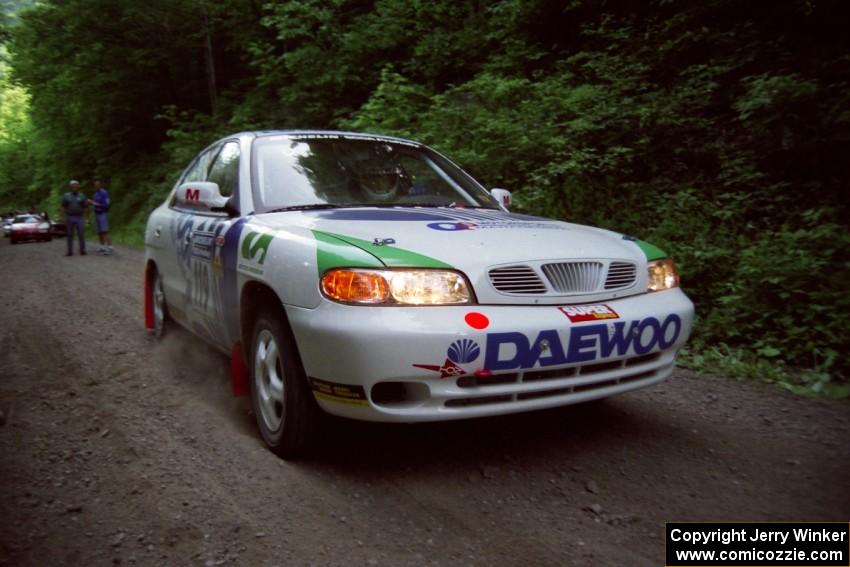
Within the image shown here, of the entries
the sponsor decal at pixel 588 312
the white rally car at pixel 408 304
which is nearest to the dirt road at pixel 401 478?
the white rally car at pixel 408 304

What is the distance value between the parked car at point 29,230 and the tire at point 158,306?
98.0 ft

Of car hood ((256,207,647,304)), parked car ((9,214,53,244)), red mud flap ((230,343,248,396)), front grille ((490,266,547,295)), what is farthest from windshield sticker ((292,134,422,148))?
parked car ((9,214,53,244))

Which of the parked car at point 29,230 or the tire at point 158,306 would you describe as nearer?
the tire at point 158,306

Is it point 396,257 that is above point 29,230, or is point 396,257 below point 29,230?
above

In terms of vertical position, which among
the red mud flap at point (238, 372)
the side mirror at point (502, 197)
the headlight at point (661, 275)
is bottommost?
the red mud flap at point (238, 372)

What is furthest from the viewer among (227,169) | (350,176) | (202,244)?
(227,169)

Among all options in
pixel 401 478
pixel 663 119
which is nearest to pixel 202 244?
pixel 401 478

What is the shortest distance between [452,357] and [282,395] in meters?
0.92

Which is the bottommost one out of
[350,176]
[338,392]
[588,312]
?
[338,392]

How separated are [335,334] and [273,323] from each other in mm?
560

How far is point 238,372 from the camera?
134 inches

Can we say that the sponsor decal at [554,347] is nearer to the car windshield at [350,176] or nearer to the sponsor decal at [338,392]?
the sponsor decal at [338,392]

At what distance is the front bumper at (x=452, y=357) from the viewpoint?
2.46 metres

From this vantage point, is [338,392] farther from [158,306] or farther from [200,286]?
[158,306]
